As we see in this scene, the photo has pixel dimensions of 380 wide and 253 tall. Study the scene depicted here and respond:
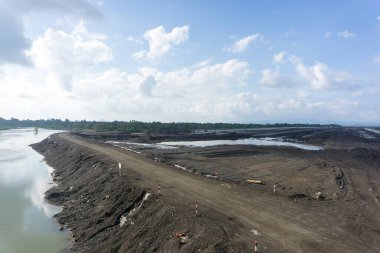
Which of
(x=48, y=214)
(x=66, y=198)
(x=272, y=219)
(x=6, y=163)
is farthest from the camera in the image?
(x=6, y=163)

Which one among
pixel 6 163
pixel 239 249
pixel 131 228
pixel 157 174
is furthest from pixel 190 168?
pixel 6 163

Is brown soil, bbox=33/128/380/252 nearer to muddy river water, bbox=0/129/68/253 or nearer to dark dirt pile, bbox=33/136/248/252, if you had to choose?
dark dirt pile, bbox=33/136/248/252

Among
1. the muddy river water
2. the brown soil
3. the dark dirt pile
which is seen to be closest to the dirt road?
the brown soil

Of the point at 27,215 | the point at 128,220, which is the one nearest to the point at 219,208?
the point at 128,220

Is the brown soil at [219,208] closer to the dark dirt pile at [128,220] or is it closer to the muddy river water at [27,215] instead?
the dark dirt pile at [128,220]

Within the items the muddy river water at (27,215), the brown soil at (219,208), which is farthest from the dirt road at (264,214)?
the muddy river water at (27,215)

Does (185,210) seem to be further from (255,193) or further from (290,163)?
(290,163)
